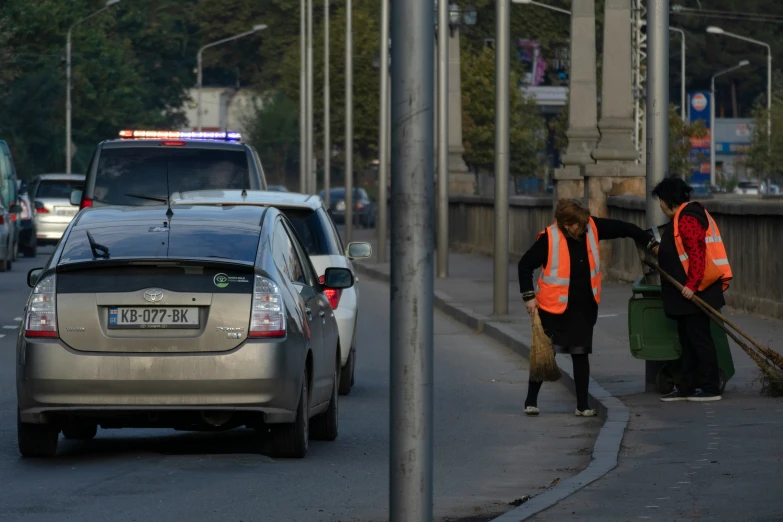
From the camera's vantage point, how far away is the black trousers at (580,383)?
12008 mm

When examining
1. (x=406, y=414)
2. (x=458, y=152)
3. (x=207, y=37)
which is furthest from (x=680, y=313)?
(x=207, y=37)

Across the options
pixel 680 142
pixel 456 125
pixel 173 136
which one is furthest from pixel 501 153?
pixel 680 142

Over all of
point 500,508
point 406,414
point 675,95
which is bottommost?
point 500,508

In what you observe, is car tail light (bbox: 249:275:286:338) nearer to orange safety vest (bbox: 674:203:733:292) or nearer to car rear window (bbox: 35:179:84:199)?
orange safety vest (bbox: 674:203:733:292)

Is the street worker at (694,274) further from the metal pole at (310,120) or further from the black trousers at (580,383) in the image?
the metal pole at (310,120)

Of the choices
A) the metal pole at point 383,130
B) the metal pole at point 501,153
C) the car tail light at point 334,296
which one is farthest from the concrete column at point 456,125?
the car tail light at point 334,296

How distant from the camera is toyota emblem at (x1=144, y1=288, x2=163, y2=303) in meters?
9.46

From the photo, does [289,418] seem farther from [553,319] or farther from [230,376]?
[553,319]

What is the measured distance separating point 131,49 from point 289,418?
88497mm

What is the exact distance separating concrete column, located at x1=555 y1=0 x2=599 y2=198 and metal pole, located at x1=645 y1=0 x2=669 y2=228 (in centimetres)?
1464

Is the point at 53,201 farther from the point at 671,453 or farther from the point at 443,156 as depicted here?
the point at 671,453

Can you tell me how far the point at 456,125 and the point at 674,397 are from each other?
1192 inches

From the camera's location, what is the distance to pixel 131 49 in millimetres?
96250

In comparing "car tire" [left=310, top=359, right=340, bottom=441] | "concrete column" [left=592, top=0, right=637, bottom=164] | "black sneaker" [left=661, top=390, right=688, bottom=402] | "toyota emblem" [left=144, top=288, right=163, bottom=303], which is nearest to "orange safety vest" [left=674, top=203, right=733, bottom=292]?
"black sneaker" [left=661, top=390, right=688, bottom=402]
